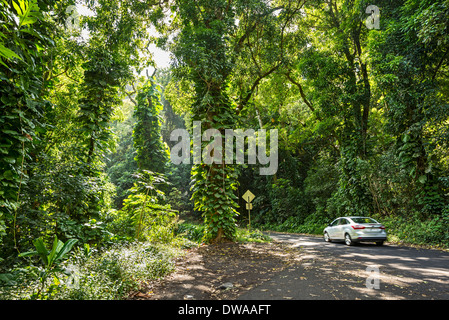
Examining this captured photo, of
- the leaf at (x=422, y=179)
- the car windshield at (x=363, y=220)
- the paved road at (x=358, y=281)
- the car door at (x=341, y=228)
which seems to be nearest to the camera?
the paved road at (x=358, y=281)

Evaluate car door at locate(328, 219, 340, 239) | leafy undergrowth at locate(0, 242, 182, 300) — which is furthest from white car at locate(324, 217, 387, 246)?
leafy undergrowth at locate(0, 242, 182, 300)

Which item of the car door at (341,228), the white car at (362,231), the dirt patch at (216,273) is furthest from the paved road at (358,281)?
the car door at (341,228)

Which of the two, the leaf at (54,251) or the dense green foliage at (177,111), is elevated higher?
the dense green foliage at (177,111)

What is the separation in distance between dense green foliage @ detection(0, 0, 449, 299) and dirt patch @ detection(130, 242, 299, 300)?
47 centimetres

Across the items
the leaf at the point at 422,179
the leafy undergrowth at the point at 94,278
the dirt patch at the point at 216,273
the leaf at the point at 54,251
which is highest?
the leaf at the point at 422,179

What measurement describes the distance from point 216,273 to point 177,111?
10448 millimetres

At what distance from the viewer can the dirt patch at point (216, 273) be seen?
4.57 m

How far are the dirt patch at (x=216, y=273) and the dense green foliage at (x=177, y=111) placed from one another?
47 centimetres

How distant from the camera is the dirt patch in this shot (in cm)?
457

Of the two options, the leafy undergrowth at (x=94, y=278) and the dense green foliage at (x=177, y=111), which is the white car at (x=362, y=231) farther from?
the leafy undergrowth at (x=94, y=278)

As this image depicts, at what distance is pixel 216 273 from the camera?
6152 mm

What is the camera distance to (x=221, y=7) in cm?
1039
